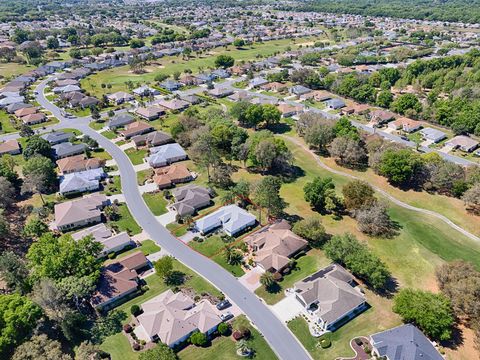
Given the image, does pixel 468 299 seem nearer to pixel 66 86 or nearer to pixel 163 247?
pixel 163 247

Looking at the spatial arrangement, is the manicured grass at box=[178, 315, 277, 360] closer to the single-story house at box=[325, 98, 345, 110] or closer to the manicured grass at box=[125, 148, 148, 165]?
the manicured grass at box=[125, 148, 148, 165]

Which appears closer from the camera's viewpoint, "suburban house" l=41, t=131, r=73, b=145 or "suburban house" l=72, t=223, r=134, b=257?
"suburban house" l=72, t=223, r=134, b=257

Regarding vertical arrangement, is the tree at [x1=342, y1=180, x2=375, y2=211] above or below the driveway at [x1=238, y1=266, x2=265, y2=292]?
above

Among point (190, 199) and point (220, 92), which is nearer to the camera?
point (190, 199)

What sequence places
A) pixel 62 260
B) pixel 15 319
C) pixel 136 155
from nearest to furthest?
pixel 15 319 → pixel 62 260 → pixel 136 155

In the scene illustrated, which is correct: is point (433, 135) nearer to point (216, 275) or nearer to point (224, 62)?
point (216, 275)

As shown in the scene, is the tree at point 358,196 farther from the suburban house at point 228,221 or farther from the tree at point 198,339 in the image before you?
the tree at point 198,339

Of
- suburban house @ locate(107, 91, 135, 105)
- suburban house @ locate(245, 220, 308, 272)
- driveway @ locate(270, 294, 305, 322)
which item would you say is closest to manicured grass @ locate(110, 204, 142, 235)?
suburban house @ locate(245, 220, 308, 272)

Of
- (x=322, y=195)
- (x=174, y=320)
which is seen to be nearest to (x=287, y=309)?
(x=174, y=320)
